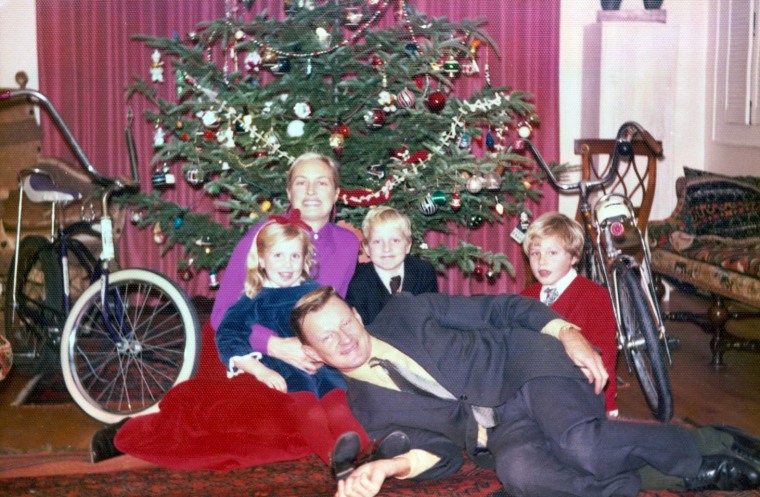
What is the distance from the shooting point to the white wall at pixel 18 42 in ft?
16.1

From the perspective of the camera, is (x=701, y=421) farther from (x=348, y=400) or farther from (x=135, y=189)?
(x=135, y=189)

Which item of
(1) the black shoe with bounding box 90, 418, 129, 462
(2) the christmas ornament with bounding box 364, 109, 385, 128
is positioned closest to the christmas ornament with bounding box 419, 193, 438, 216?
(2) the christmas ornament with bounding box 364, 109, 385, 128

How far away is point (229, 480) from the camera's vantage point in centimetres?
253

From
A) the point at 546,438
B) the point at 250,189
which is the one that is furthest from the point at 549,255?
the point at 250,189

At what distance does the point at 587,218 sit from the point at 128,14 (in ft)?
9.45

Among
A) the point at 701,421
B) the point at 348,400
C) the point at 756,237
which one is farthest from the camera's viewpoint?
the point at 756,237

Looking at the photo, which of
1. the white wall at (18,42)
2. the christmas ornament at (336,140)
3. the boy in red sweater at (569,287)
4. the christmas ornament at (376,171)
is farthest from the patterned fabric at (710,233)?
the white wall at (18,42)

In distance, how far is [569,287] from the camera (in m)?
2.90

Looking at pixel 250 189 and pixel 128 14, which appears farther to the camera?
pixel 128 14

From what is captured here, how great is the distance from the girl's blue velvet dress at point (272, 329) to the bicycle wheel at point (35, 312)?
1090 millimetres

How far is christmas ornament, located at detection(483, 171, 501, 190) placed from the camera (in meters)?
3.51

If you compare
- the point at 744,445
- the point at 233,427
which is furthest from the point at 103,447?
the point at 744,445

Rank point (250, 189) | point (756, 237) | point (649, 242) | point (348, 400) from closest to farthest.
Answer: point (348, 400), point (250, 189), point (756, 237), point (649, 242)

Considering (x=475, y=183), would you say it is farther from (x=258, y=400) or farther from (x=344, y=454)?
(x=344, y=454)
